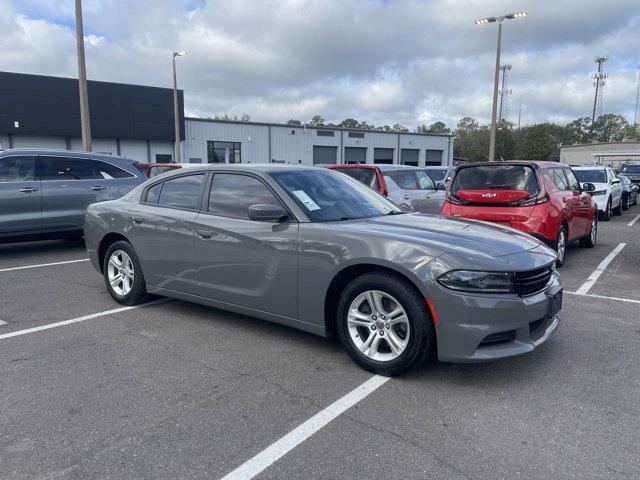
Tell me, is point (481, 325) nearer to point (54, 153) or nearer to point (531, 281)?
point (531, 281)

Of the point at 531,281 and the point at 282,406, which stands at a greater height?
the point at 531,281

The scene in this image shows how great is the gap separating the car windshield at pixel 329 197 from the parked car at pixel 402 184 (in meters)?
4.61

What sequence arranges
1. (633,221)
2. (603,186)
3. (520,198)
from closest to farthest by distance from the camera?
(520,198)
(603,186)
(633,221)

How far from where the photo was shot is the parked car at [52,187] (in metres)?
8.34

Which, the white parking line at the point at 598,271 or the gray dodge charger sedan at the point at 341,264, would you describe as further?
the white parking line at the point at 598,271

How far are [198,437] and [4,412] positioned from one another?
4.40ft

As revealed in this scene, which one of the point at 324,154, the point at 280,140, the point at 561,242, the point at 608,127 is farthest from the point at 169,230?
the point at 608,127

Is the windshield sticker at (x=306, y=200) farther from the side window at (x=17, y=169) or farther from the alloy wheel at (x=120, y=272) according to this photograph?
the side window at (x=17, y=169)

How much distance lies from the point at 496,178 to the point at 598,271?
2.06 m

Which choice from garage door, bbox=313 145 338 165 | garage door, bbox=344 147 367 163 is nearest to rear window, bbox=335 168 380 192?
garage door, bbox=313 145 338 165

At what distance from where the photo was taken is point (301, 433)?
2.97 m

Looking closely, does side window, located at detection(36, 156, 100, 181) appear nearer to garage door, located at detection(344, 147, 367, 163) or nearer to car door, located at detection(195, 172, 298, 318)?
car door, located at detection(195, 172, 298, 318)

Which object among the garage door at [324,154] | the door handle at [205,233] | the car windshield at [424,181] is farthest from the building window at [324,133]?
the door handle at [205,233]

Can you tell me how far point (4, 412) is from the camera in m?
3.22
